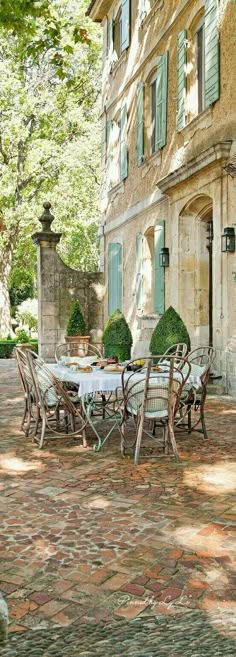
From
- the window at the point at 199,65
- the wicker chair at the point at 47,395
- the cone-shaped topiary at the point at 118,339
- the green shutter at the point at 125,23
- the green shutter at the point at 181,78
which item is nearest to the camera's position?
the wicker chair at the point at 47,395

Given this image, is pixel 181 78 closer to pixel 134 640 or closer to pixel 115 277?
pixel 115 277

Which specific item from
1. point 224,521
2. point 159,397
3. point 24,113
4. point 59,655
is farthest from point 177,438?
point 24,113

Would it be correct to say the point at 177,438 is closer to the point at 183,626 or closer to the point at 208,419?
the point at 208,419

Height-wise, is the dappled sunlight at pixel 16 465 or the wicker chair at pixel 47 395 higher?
the wicker chair at pixel 47 395

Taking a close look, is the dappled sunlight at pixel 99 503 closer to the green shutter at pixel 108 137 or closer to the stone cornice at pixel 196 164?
the stone cornice at pixel 196 164

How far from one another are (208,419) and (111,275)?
342 inches

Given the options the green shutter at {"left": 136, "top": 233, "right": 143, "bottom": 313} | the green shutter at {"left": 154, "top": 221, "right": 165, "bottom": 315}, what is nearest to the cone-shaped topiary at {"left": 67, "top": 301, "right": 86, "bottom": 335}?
the green shutter at {"left": 136, "top": 233, "right": 143, "bottom": 313}

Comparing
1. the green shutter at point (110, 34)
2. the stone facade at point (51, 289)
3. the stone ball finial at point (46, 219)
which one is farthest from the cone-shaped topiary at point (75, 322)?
the green shutter at point (110, 34)

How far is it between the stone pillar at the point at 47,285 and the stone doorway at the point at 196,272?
12.4 ft

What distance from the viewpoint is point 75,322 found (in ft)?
46.0

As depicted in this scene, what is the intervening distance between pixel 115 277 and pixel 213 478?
35.8 feet

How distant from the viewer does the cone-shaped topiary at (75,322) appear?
1398 centimetres

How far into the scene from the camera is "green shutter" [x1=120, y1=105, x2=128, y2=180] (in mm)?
14719

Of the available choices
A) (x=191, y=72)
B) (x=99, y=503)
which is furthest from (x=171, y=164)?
(x=99, y=503)
